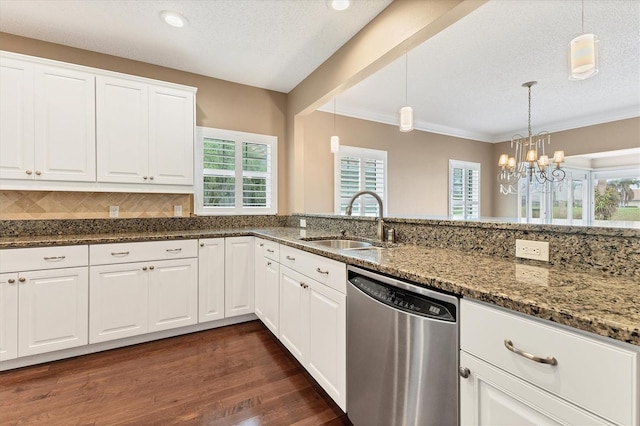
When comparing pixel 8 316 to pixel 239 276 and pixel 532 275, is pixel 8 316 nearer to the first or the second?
pixel 239 276

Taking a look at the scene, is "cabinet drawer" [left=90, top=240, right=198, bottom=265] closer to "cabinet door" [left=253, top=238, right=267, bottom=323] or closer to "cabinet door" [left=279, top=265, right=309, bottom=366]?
"cabinet door" [left=253, top=238, right=267, bottom=323]

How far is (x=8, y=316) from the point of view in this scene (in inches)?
82.6

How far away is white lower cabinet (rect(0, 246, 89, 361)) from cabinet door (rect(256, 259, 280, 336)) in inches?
53.2

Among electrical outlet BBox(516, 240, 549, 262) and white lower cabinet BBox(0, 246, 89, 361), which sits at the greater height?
electrical outlet BBox(516, 240, 549, 262)

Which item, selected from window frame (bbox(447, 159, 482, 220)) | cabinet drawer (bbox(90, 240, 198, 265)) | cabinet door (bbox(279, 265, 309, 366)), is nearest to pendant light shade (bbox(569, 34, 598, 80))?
cabinet door (bbox(279, 265, 309, 366))

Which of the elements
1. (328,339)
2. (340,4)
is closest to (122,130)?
(340,4)

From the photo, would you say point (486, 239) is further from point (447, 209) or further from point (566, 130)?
point (566, 130)

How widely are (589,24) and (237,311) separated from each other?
3981 millimetres

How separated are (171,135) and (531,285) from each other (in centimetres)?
296

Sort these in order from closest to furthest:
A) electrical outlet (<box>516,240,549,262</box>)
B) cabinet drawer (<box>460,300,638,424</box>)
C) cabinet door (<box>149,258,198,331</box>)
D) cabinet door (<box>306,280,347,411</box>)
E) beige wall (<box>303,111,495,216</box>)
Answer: cabinet drawer (<box>460,300,638,424</box>)
electrical outlet (<box>516,240,549,262</box>)
cabinet door (<box>306,280,347,411</box>)
cabinet door (<box>149,258,198,331</box>)
beige wall (<box>303,111,495,216</box>)

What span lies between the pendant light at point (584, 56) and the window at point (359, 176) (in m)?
2.74

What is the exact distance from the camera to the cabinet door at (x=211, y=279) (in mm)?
2736

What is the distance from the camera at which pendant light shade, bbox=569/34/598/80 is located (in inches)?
62.5

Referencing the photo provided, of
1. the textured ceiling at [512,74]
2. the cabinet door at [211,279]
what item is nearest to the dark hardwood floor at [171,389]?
the cabinet door at [211,279]
